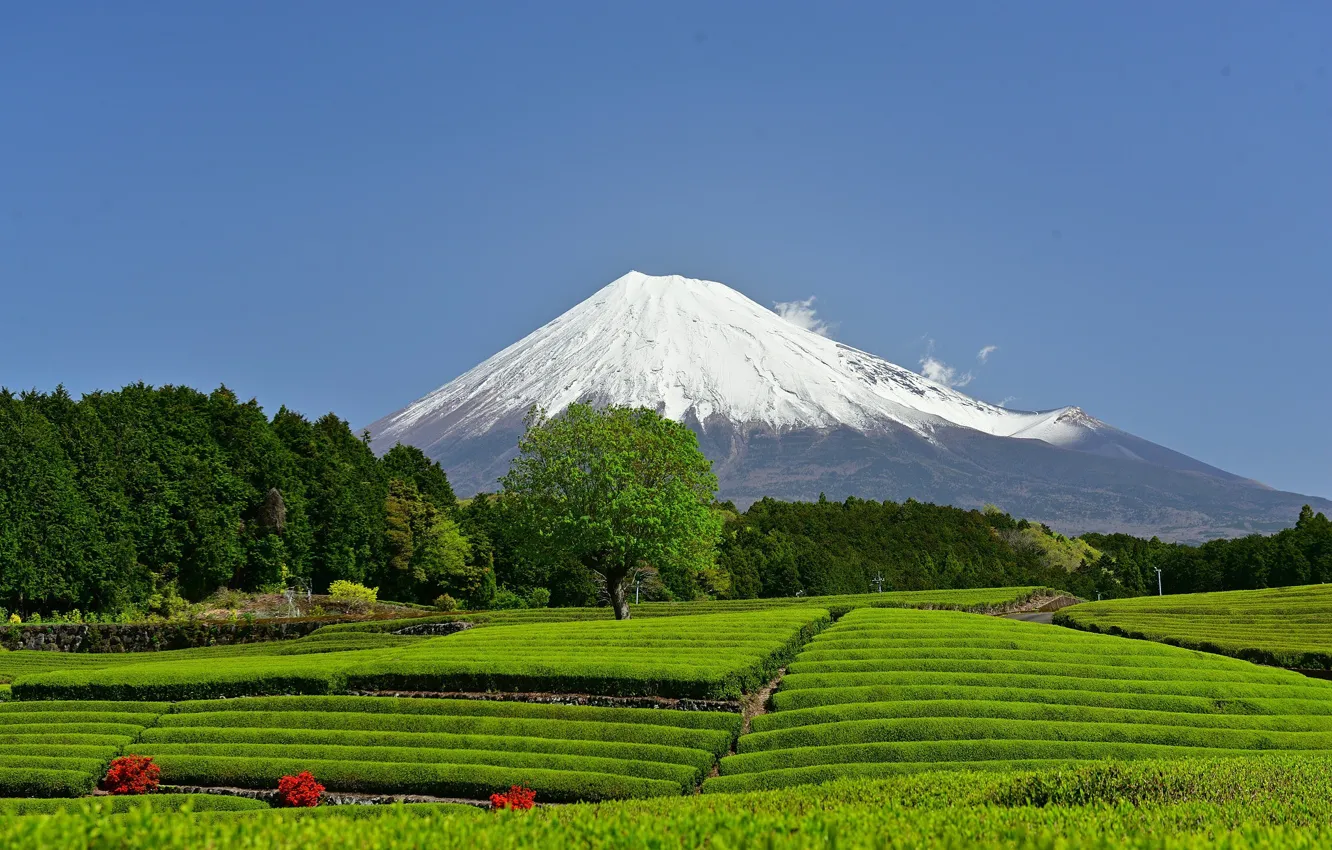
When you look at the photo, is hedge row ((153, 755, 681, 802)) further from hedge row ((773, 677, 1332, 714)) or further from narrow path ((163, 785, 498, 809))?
hedge row ((773, 677, 1332, 714))

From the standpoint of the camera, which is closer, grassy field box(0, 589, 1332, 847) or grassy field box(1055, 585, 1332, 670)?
grassy field box(0, 589, 1332, 847)

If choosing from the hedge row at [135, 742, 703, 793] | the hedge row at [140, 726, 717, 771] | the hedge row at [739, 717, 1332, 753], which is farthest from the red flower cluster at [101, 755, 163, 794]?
the hedge row at [739, 717, 1332, 753]

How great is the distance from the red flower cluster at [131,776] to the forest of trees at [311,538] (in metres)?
25.9

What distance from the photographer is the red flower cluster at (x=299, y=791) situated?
18500 millimetres

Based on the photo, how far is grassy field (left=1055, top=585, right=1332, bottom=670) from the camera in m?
31.2

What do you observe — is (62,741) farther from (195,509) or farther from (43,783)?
(195,509)

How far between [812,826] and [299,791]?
14.1 meters

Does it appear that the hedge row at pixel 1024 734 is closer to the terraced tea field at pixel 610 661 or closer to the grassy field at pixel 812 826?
the terraced tea field at pixel 610 661

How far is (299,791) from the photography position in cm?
1858

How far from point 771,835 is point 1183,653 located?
967 inches

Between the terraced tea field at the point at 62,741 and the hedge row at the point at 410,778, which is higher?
the terraced tea field at the point at 62,741

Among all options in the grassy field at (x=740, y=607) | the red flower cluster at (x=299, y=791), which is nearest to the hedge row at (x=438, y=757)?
the red flower cluster at (x=299, y=791)

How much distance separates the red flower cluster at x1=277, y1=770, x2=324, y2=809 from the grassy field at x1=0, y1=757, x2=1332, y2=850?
9414 millimetres

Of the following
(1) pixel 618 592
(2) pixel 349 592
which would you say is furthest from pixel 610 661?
(2) pixel 349 592
